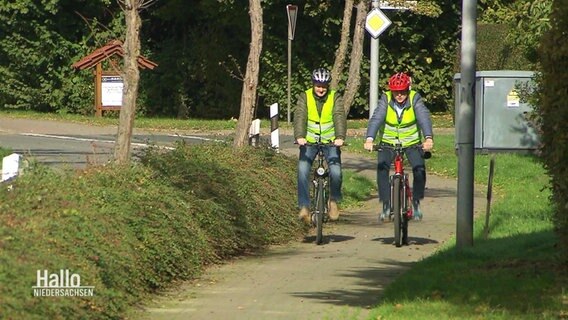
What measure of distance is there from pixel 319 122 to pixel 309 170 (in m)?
0.50

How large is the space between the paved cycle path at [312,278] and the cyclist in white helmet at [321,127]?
2.27 feet

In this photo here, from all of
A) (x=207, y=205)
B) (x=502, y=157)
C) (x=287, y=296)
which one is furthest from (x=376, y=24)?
(x=287, y=296)

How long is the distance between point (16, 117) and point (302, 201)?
28.0 meters

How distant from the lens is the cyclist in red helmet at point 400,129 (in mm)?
13586

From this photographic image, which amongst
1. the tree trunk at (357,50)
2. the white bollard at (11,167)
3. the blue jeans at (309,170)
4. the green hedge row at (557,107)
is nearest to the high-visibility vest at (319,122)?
the blue jeans at (309,170)

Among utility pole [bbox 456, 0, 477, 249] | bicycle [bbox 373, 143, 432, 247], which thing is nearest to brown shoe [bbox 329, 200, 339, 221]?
bicycle [bbox 373, 143, 432, 247]

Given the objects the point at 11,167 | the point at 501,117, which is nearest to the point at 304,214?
the point at 11,167

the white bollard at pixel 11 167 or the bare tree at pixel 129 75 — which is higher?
the bare tree at pixel 129 75

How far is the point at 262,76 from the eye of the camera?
4181 centimetres

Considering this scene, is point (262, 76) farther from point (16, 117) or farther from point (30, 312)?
point (30, 312)

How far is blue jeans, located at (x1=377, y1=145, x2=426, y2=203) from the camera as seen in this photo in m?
13.6

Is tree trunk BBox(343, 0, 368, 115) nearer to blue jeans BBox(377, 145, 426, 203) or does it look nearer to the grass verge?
the grass verge

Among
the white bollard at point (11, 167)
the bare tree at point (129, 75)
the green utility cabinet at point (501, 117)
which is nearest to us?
the white bollard at point (11, 167)

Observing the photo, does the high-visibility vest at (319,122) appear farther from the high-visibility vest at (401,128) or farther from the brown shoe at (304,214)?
the brown shoe at (304,214)
